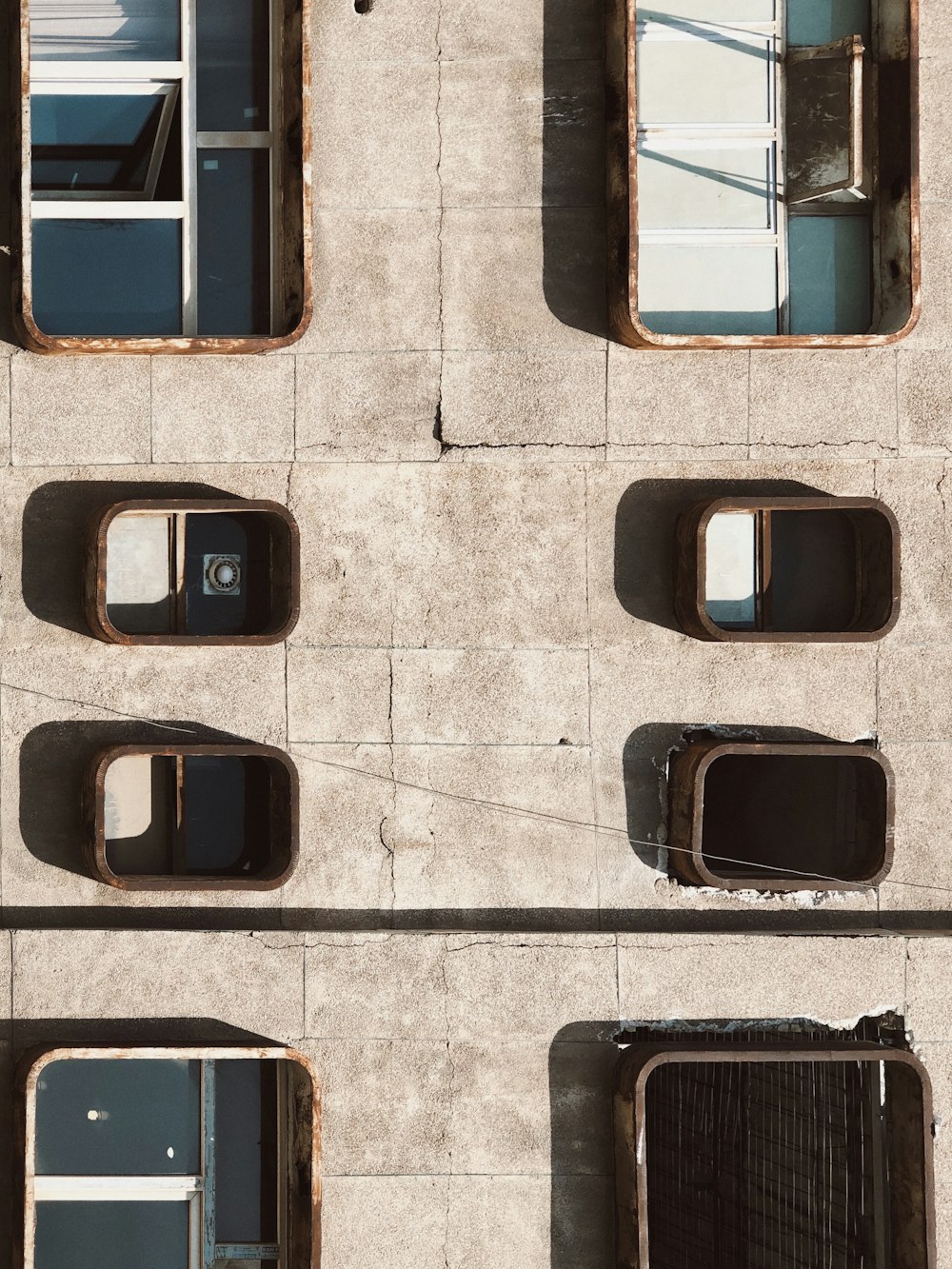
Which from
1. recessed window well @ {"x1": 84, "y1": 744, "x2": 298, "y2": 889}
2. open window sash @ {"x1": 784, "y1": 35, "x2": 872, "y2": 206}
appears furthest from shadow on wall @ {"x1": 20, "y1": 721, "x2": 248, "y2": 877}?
open window sash @ {"x1": 784, "y1": 35, "x2": 872, "y2": 206}

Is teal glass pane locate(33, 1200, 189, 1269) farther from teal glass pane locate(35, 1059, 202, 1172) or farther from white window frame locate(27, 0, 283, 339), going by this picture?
white window frame locate(27, 0, 283, 339)

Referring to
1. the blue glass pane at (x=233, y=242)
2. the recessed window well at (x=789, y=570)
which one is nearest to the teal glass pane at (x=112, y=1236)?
the recessed window well at (x=789, y=570)

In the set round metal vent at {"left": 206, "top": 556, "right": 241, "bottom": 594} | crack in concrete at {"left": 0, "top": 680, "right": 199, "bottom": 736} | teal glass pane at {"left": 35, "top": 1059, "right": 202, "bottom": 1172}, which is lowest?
teal glass pane at {"left": 35, "top": 1059, "right": 202, "bottom": 1172}

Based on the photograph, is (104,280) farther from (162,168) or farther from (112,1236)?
(112,1236)

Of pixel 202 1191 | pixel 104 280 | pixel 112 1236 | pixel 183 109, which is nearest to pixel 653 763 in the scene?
pixel 202 1191

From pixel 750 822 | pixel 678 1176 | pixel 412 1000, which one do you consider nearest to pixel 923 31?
pixel 750 822

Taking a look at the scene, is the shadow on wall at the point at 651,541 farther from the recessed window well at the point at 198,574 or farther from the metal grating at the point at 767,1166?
the metal grating at the point at 767,1166

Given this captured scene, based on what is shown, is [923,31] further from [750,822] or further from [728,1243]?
[728,1243]
